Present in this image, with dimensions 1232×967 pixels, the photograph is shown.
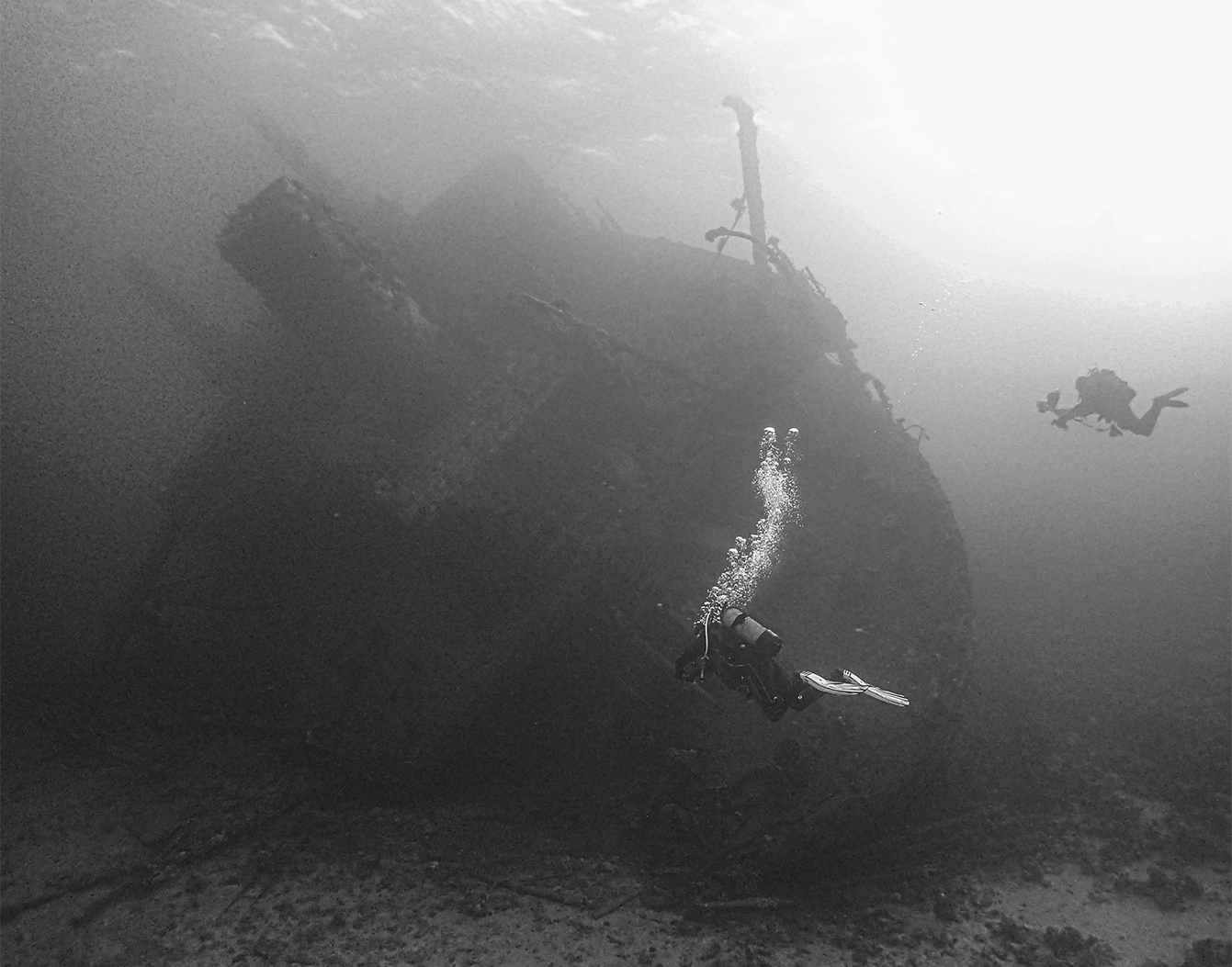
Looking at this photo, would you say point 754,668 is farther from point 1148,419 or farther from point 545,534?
point 1148,419

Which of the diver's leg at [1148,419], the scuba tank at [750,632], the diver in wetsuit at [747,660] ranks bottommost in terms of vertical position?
the diver in wetsuit at [747,660]

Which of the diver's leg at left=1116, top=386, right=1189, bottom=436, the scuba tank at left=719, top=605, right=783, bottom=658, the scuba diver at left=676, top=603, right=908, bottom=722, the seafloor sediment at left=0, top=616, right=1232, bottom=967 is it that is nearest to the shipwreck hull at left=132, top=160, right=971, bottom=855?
the seafloor sediment at left=0, top=616, right=1232, bottom=967

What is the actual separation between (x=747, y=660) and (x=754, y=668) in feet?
0.33

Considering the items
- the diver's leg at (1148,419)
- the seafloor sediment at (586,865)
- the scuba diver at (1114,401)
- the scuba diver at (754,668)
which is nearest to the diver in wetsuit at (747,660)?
the scuba diver at (754,668)

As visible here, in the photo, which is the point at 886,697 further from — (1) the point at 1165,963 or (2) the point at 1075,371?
(2) the point at 1075,371

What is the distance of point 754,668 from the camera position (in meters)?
5.85

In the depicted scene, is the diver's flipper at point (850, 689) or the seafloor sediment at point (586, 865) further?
the seafloor sediment at point (586, 865)

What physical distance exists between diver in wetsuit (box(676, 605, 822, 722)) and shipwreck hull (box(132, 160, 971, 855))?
1312 millimetres

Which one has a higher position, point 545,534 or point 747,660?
point 545,534

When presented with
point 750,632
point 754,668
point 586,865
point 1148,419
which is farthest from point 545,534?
point 1148,419

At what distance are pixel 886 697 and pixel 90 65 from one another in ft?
104

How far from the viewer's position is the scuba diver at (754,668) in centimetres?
562

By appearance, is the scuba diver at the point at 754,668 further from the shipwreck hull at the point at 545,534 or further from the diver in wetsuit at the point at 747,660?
the shipwreck hull at the point at 545,534

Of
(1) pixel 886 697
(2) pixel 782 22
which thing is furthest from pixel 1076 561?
(2) pixel 782 22
